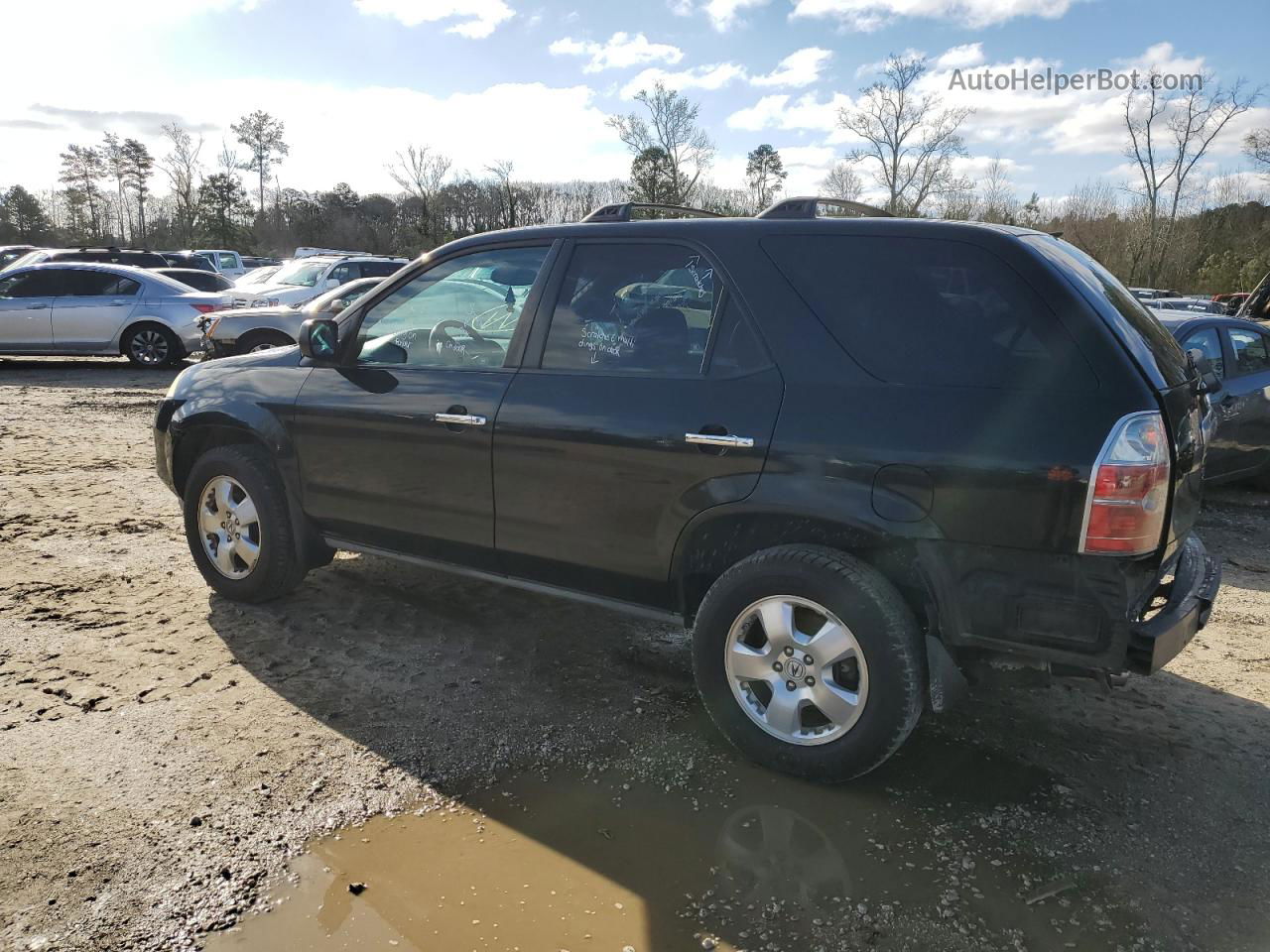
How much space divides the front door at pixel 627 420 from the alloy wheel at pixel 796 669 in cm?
38

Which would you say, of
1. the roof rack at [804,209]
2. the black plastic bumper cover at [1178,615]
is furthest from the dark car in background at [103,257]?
the black plastic bumper cover at [1178,615]

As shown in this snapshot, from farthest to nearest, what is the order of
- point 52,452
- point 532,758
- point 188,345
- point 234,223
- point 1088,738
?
point 234,223
point 188,345
point 52,452
point 1088,738
point 532,758

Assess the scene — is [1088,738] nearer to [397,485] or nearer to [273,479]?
[397,485]

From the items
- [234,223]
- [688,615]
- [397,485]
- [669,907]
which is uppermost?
[234,223]

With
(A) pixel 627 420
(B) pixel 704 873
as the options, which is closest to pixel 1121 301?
(A) pixel 627 420

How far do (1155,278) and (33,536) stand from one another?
149 ft

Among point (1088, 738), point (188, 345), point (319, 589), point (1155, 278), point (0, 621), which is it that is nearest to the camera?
point (1088, 738)

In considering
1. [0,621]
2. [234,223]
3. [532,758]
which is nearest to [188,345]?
[0,621]

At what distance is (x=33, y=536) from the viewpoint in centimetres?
556

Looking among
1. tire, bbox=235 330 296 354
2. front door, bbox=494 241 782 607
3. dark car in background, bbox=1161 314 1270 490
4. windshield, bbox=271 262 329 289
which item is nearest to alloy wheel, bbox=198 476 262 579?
front door, bbox=494 241 782 607

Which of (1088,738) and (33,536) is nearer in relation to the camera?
(1088,738)

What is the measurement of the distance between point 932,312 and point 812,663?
3.92 feet

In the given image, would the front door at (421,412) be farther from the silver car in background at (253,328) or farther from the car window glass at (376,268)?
the car window glass at (376,268)

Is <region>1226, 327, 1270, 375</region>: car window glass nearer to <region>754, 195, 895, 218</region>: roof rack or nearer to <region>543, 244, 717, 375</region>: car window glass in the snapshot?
<region>754, 195, 895, 218</region>: roof rack
